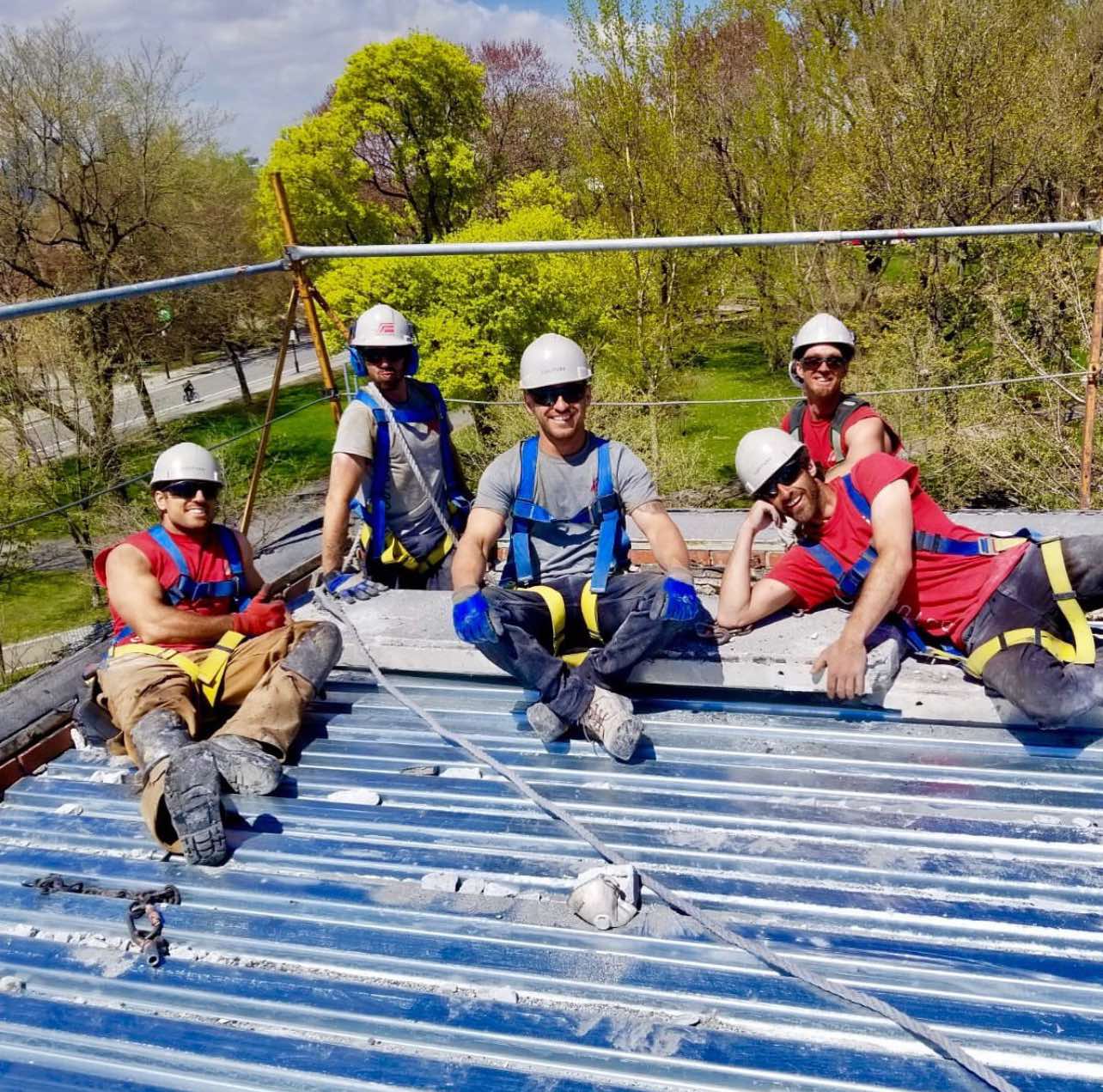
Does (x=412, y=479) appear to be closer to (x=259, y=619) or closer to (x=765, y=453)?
(x=259, y=619)

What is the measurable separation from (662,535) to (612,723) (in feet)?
2.76

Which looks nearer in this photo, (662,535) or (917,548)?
(917,548)

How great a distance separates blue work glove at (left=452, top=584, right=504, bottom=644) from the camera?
3.47 meters

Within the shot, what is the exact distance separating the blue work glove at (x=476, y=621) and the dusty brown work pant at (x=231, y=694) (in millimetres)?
862

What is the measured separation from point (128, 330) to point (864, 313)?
16.3 m

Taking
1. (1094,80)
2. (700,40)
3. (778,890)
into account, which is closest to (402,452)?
(778,890)

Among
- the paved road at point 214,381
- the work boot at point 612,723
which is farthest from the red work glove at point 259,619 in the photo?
the paved road at point 214,381

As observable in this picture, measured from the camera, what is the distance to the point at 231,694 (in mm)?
3908

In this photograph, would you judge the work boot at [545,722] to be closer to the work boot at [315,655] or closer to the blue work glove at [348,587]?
the work boot at [315,655]

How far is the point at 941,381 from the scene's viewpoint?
46.8 feet

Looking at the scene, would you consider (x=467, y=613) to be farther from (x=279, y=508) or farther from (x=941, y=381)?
(x=279, y=508)

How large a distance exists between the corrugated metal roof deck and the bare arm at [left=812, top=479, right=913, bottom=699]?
28 cm

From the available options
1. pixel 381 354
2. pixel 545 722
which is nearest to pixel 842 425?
pixel 545 722

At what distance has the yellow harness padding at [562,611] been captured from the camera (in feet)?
12.7
